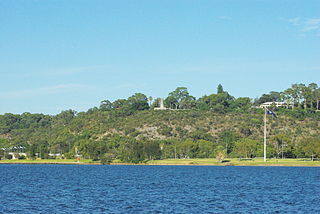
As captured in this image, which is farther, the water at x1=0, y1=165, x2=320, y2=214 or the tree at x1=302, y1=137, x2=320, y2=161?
the tree at x1=302, y1=137, x2=320, y2=161

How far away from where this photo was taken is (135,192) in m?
89.4

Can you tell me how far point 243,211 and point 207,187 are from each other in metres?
35.9

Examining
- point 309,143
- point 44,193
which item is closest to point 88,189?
point 44,193

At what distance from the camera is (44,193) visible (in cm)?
8725

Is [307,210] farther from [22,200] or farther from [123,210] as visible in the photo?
[22,200]

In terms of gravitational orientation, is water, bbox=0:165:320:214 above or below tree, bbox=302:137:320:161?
below

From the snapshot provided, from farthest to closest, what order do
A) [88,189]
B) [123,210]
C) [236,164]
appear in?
[236,164] < [88,189] < [123,210]

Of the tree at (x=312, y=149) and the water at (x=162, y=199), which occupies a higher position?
the tree at (x=312, y=149)

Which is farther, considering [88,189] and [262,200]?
[88,189]

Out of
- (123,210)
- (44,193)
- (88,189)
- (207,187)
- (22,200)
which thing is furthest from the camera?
(207,187)

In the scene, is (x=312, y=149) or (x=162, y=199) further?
(x=312, y=149)

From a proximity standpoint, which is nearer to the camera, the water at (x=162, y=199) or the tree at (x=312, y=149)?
the water at (x=162, y=199)

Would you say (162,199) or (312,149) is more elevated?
(312,149)

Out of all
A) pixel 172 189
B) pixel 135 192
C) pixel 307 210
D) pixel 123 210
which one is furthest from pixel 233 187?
pixel 123 210
